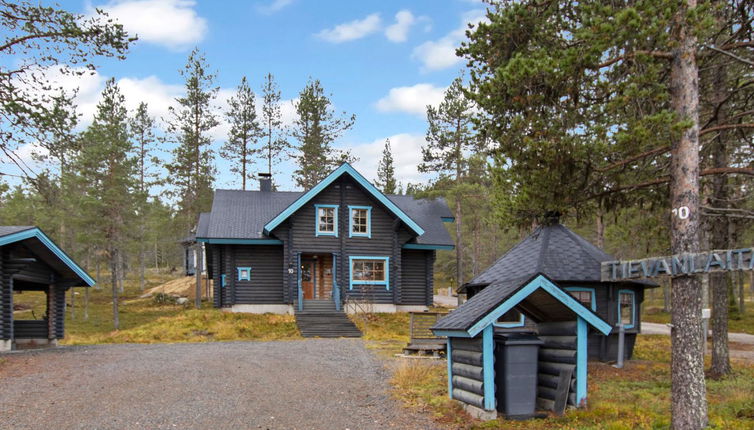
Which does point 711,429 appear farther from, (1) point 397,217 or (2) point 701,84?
(1) point 397,217

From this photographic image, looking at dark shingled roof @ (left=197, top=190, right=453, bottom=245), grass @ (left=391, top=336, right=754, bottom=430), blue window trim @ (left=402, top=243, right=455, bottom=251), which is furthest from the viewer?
blue window trim @ (left=402, top=243, right=455, bottom=251)

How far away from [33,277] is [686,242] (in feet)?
60.6

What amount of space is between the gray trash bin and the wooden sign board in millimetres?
1727

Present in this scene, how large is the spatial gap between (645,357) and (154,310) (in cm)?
2870

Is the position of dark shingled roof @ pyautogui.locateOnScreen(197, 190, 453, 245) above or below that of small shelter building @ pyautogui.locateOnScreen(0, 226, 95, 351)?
above

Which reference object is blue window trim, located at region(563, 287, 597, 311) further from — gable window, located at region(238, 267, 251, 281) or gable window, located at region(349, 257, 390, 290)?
gable window, located at region(238, 267, 251, 281)

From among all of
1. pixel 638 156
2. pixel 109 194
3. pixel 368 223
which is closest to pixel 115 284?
pixel 109 194


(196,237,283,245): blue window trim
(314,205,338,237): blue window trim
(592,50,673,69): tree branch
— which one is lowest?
(196,237,283,245): blue window trim

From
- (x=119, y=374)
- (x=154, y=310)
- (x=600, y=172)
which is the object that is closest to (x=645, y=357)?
(x=600, y=172)

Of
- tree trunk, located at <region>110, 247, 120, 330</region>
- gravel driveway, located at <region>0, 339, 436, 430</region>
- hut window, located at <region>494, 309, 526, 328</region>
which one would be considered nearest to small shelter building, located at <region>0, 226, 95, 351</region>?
gravel driveway, located at <region>0, 339, 436, 430</region>

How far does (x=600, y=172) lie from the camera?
9984mm

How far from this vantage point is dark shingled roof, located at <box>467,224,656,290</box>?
1573cm

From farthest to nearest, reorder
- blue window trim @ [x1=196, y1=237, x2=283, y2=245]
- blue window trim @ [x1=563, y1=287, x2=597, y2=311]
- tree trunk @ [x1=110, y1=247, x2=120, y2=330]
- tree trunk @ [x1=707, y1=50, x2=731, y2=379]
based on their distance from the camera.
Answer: tree trunk @ [x1=110, y1=247, x2=120, y2=330] → blue window trim @ [x1=196, y1=237, x2=283, y2=245] → blue window trim @ [x1=563, y1=287, x2=597, y2=311] → tree trunk @ [x1=707, y1=50, x2=731, y2=379]

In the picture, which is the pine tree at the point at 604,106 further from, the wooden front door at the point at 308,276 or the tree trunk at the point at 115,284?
the tree trunk at the point at 115,284
